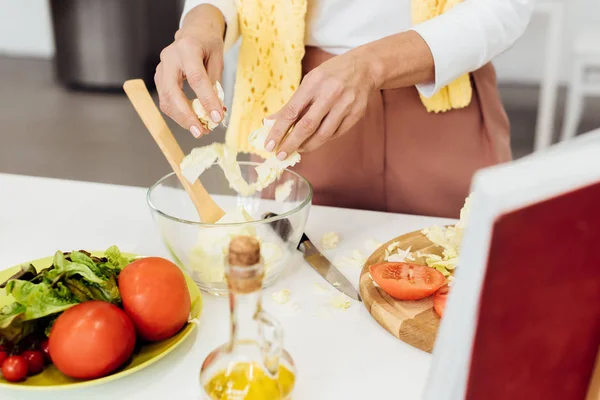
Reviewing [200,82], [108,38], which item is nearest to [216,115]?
[200,82]

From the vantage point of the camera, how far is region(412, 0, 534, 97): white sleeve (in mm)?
1153

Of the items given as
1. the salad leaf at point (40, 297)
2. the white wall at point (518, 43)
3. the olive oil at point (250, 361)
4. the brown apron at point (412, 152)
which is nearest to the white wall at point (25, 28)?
the white wall at point (518, 43)

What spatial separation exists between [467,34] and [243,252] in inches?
30.7

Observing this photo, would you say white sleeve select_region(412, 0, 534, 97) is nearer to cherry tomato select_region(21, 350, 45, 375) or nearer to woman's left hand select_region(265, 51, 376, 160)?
woman's left hand select_region(265, 51, 376, 160)

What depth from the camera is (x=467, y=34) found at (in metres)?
1.17

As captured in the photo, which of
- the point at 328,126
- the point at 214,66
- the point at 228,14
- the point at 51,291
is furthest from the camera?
the point at 228,14

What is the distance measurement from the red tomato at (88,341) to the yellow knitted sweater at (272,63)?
72cm

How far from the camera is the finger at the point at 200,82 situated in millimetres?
1028

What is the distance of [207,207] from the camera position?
3.48ft

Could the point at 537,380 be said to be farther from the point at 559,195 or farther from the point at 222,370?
the point at 222,370

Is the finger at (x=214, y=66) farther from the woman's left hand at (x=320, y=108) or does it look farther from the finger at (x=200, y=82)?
the woman's left hand at (x=320, y=108)

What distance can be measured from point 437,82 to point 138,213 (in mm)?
584

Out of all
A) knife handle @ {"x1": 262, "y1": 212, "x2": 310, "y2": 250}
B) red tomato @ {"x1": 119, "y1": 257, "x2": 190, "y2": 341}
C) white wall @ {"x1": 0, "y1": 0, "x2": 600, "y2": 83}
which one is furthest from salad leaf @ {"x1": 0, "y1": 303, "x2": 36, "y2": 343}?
white wall @ {"x1": 0, "y1": 0, "x2": 600, "y2": 83}

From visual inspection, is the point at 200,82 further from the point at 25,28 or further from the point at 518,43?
the point at 25,28
